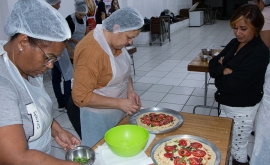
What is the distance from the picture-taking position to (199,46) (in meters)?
7.53

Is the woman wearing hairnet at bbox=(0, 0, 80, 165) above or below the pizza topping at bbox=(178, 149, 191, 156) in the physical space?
above

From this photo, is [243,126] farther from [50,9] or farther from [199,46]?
[199,46]

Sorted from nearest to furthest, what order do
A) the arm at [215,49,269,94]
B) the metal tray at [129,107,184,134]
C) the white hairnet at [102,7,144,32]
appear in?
1. the metal tray at [129,107,184,134]
2. the white hairnet at [102,7,144,32]
3. the arm at [215,49,269,94]

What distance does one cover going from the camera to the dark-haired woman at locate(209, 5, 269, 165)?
68.1 inches

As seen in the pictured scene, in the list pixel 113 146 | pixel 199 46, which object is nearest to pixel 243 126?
pixel 113 146

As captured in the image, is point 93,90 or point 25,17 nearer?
point 25,17

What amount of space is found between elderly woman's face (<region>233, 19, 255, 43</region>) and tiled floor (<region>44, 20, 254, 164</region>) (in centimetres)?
124

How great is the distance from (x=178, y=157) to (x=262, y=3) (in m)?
2.19

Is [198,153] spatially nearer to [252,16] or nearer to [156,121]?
[156,121]

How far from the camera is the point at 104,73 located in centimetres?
156

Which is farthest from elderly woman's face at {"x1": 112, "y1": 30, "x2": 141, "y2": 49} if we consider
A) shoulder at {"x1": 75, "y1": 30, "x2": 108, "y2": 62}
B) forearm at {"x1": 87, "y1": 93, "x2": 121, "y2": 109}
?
forearm at {"x1": 87, "y1": 93, "x2": 121, "y2": 109}

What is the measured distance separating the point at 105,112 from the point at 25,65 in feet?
2.59

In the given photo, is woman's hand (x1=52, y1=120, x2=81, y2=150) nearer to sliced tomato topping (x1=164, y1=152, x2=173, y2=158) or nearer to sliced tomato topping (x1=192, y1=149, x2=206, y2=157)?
sliced tomato topping (x1=164, y1=152, x2=173, y2=158)

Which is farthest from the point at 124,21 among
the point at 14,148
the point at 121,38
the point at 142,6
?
the point at 142,6
